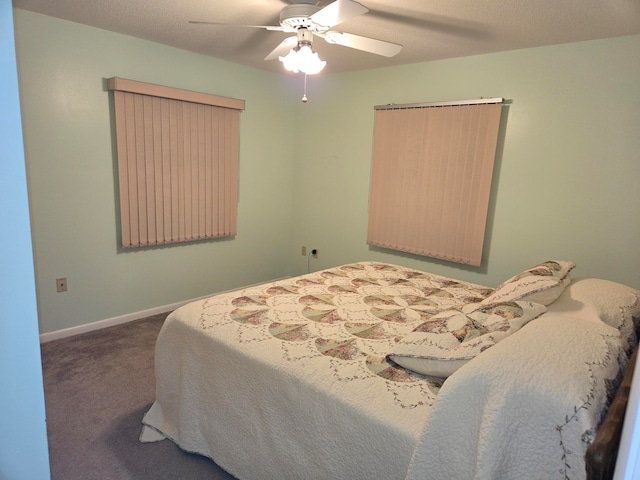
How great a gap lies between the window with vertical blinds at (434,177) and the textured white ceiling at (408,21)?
1.74 ft

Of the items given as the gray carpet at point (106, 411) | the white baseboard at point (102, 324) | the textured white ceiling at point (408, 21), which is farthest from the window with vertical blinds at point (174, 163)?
the gray carpet at point (106, 411)

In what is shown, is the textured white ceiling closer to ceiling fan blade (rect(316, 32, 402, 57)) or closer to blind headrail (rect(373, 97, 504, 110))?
ceiling fan blade (rect(316, 32, 402, 57))

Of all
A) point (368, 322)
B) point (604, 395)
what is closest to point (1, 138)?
point (604, 395)

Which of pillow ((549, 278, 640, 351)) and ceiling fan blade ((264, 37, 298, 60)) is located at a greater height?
ceiling fan blade ((264, 37, 298, 60))

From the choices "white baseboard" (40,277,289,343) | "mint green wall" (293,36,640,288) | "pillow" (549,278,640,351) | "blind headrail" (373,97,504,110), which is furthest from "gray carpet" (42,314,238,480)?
"blind headrail" (373,97,504,110)

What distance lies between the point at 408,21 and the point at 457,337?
198cm

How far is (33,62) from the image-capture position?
2.68 metres

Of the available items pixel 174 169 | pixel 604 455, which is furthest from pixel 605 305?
pixel 174 169

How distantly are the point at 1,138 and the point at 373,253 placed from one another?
3.64 meters

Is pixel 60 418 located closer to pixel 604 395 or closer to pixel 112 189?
pixel 112 189

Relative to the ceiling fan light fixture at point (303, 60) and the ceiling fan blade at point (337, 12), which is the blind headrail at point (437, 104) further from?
the ceiling fan blade at point (337, 12)

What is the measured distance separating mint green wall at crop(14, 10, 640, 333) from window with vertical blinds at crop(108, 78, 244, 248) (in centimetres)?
12

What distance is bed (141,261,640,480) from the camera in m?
1.04

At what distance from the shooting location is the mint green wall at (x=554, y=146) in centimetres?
264
